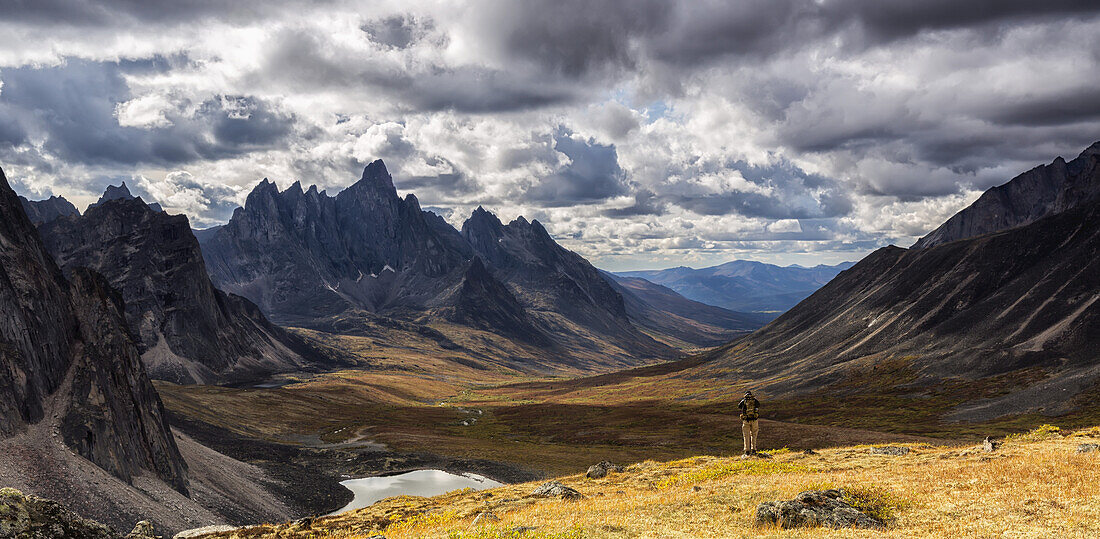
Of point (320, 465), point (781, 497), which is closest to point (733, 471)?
point (781, 497)

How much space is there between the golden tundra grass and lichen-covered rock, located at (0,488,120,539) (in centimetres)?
1000

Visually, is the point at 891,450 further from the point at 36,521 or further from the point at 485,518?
the point at 36,521

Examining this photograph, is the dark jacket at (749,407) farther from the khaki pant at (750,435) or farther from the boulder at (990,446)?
the boulder at (990,446)

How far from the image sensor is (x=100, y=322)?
220 feet

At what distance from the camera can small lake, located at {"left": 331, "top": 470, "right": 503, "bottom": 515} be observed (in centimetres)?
6734

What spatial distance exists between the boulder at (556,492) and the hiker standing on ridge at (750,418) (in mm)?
14284

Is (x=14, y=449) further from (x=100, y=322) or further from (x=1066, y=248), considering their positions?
(x=1066, y=248)

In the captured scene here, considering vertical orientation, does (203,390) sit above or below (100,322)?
below

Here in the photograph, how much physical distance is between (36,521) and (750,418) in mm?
38731

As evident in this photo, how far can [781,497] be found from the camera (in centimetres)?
2545

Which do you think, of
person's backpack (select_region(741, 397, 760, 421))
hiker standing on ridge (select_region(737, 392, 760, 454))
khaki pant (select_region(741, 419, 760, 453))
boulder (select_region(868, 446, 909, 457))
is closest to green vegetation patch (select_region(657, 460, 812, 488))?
hiker standing on ridge (select_region(737, 392, 760, 454))

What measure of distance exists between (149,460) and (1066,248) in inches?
9489

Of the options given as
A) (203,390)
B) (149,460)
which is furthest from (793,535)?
(203,390)

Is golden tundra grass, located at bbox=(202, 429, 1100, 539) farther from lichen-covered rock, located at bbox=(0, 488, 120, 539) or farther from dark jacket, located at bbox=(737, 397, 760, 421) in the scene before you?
lichen-covered rock, located at bbox=(0, 488, 120, 539)
